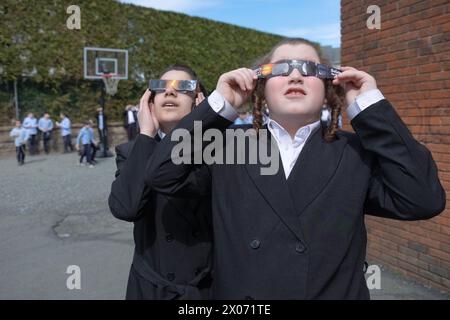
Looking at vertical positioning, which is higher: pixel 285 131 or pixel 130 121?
pixel 130 121

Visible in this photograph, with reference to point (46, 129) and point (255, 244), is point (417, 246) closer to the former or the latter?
point (255, 244)

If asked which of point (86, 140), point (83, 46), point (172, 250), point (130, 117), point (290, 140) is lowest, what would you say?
point (172, 250)

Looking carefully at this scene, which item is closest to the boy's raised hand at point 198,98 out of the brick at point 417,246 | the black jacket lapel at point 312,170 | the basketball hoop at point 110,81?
the black jacket lapel at point 312,170

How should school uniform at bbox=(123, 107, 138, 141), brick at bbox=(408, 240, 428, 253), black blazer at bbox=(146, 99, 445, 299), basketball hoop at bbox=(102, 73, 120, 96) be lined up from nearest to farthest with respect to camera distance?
1. black blazer at bbox=(146, 99, 445, 299)
2. brick at bbox=(408, 240, 428, 253)
3. basketball hoop at bbox=(102, 73, 120, 96)
4. school uniform at bbox=(123, 107, 138, 141)

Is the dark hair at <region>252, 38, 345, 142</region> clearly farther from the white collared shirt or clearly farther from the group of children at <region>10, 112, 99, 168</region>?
the group of children at <region>10, 112, 99, 168</region>

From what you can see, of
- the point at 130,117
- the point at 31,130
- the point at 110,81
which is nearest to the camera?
the point at 31,130

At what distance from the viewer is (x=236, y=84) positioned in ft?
5.86

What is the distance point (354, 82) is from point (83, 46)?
57.6 feet

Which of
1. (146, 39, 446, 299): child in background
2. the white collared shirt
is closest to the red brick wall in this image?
(146, 39, 446, 299): child in background

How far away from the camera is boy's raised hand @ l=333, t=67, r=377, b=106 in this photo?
1681 millimetres

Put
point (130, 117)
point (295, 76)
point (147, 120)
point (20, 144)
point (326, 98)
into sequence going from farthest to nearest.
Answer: point (130, 117) → point (20, 144) → point (147, 120) → point (326, 98) → point (295, 76)

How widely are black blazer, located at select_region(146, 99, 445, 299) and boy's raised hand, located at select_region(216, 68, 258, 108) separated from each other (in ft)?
0.29

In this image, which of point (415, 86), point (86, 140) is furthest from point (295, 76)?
point (86, 140)

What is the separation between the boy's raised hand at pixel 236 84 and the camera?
68.9 inches
